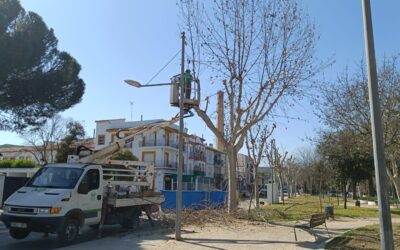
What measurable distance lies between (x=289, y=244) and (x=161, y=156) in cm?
5359

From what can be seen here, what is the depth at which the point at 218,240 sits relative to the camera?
12.7 metres

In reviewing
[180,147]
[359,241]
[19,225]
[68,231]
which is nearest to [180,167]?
[180,147]

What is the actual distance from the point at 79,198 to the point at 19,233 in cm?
196

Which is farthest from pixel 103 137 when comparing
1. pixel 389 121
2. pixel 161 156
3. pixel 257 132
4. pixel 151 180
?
pixel 389 121

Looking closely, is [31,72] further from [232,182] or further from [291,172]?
[291,172]

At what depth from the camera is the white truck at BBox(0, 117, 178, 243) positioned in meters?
11.9

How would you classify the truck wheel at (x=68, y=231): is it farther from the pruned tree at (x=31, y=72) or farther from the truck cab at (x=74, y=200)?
the pruned tree at (x=31, y=72)

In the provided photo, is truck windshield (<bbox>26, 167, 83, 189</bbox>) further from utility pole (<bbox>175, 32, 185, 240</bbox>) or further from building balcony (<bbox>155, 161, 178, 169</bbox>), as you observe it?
building balcony (<bbox>155, 161, 178, 169</bbox>)

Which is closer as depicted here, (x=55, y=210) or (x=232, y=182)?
(x=55, y=210)

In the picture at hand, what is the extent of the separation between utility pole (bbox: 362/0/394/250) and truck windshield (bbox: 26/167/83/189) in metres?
9.01

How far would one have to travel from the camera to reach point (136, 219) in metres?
16.6

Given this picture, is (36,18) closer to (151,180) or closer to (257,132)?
(151,180)

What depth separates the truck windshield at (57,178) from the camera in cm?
1303

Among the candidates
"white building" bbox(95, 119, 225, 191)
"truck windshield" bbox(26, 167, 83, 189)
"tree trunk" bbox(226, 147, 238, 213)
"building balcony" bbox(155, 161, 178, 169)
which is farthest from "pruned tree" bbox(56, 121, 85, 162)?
"truck windshield" bbox(26, 167, 83, 189)
